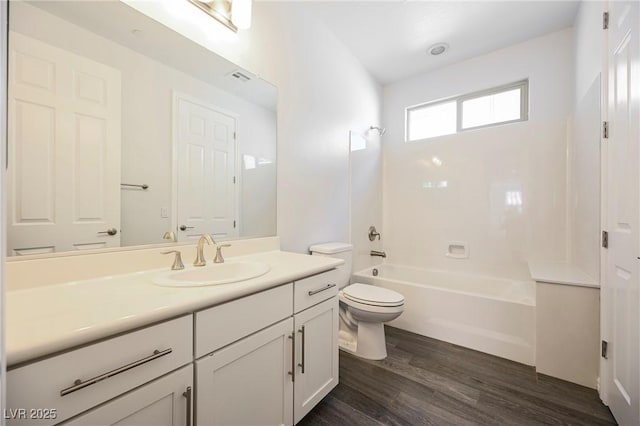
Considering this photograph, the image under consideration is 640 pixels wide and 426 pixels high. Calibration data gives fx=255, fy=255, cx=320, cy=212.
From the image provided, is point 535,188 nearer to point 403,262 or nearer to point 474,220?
point 474,220

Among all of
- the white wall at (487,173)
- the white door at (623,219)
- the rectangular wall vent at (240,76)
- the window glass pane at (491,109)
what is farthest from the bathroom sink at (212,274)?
the window glass pane at (491,109)

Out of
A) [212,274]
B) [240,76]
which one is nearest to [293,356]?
[212,274]

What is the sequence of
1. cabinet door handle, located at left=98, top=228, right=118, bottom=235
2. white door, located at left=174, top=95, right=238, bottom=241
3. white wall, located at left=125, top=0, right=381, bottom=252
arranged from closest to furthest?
1. cabinet door handle, located at left=98, top=228, right=118, bottom=235
2. white door, located at left=174, top=95, right=238, bottom=241
3. white wall, located at left=125, top=0, right=381, bottom=252

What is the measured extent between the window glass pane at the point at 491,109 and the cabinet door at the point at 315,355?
253 cm

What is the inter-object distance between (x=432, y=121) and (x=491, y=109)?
58 cm

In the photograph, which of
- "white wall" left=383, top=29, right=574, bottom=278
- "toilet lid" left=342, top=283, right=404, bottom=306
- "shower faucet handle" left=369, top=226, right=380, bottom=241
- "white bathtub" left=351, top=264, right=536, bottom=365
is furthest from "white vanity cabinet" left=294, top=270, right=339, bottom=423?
"white wall" left=383, top=29, right=574, bottom=278

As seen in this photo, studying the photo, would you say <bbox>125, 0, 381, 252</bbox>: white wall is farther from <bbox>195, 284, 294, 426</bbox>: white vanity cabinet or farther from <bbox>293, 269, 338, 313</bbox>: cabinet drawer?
<bbox>195, 284, 294, 426</bbox>: white vanity cabinet

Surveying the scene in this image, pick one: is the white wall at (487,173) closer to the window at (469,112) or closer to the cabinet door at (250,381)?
the window at (469,112)

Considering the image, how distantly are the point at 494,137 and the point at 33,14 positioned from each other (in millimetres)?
3216

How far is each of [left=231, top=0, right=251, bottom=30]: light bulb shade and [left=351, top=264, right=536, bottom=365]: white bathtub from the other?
83.2 inches

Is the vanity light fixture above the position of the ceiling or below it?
below

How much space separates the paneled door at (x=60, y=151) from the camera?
86cm

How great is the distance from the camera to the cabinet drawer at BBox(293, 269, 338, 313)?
46.4 inches

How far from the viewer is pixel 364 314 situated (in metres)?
1.79
